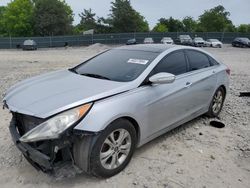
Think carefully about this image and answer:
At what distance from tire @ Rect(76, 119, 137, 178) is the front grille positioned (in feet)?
1.90

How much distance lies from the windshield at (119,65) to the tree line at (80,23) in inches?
2104

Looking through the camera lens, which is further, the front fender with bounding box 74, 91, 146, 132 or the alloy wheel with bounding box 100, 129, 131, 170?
the alloy wheel with bounding box 100, 129, 131, 170

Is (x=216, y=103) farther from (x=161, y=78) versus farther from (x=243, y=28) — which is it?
(x=243, y=28)

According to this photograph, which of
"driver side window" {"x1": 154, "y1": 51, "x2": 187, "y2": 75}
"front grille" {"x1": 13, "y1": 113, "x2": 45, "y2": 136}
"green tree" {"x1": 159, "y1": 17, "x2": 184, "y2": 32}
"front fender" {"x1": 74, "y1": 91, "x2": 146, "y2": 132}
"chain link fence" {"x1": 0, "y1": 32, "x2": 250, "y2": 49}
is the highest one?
"green tree" {"x1": 159, "y1": 17, "x2": 184, "y2": 32}

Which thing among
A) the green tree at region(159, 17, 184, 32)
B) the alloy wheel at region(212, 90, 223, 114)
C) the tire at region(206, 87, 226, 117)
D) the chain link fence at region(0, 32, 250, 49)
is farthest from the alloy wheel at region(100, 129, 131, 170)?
the green tree at region(159, 17, 184, 32)

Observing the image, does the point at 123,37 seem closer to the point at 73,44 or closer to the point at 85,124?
the point at 73,44

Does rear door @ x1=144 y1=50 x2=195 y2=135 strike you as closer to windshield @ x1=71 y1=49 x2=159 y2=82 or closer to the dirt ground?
windshield @ x1=71 y1=49 x2=159 y2=82

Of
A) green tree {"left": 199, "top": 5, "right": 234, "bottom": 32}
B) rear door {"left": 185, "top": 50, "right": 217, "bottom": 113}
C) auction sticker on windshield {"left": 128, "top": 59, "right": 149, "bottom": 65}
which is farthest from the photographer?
green tree {"left": 199, "top": 5, "right": 234, "bottom": 32}

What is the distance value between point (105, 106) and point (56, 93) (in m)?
0.64

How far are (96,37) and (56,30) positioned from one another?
37.1 feet

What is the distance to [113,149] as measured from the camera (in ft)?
11.2

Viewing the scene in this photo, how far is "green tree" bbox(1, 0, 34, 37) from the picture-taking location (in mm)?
61481

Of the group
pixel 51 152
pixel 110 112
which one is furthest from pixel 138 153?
pixel 51 152

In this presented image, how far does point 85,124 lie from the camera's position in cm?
303
